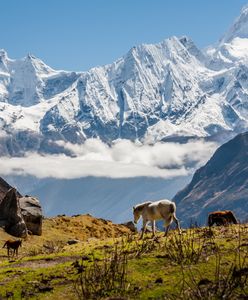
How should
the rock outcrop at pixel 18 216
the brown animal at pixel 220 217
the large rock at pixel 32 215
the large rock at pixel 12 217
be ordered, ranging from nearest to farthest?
the brown animal at pixel 220 217 → the large rock at pixel 12 217 → the rock outcrop at pixel 18 216 → the large rock at pixel 32 215

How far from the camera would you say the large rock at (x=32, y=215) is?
2505 inches

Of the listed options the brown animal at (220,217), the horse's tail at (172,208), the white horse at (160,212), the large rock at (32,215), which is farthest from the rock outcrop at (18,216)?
the horse's tail at (172,208)

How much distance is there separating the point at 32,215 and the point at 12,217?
411 centimetres

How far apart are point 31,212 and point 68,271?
3697 centimetres

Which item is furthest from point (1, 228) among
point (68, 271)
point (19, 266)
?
point (68, 271)

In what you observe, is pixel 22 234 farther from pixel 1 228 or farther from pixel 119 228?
pixel 119 228

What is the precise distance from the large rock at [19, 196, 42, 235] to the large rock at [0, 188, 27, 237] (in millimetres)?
1683

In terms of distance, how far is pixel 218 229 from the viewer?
40156 millimetres

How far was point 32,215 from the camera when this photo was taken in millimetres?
64375

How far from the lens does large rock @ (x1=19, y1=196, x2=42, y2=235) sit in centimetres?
6362

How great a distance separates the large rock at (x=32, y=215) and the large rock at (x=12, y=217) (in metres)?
1.68

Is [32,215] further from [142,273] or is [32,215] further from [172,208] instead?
[142,273]

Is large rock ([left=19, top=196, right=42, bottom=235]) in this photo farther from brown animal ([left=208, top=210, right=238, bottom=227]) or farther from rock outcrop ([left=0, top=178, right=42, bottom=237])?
brown animal ([left=208, top=210, right=238, bottom=227])

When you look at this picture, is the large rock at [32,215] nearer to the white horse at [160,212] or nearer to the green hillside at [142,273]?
the white horse at [160,212]
